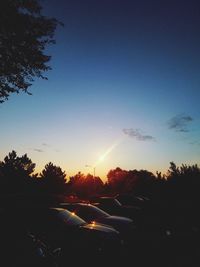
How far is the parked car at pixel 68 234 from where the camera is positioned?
6996 millimetres

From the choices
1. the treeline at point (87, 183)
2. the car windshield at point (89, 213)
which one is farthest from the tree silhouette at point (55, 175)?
the car windshield at point (89, 213)

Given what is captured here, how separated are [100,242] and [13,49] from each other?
8.33 meters

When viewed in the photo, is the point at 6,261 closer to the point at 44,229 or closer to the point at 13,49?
the point at 44,229

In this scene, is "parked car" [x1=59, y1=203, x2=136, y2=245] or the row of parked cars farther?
"parked car" [x1=59, y1=203, x2=136, y2=245]

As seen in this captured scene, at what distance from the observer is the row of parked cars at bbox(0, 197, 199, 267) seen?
5188 millimetres

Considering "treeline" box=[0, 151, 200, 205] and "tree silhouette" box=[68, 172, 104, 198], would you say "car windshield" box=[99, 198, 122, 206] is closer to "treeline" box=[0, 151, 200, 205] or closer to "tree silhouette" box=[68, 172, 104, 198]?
"treeline" box=[0, 151, 200, 205]

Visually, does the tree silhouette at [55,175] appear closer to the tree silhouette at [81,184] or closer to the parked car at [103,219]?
the tree silhouette at [81,184]

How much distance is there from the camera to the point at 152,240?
9.45 m

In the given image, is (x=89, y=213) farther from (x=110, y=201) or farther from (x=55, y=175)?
(x=55, y=175)

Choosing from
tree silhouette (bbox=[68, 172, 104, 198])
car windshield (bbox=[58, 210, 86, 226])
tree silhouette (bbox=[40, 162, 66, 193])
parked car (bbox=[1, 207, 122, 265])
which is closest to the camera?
parked car (bbox=[1, 207, 122, 265])

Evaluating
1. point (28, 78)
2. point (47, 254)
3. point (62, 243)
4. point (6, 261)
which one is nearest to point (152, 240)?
point (62, 243)

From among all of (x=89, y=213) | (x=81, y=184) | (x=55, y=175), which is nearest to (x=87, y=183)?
(x=81, y=184)

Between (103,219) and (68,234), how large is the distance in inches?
98.5

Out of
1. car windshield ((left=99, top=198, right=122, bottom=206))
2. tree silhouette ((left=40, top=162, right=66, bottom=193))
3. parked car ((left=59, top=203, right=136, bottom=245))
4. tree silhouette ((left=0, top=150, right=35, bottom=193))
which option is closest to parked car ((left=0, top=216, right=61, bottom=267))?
parked car ((left=59, top=203, right=136, bottom=245))
